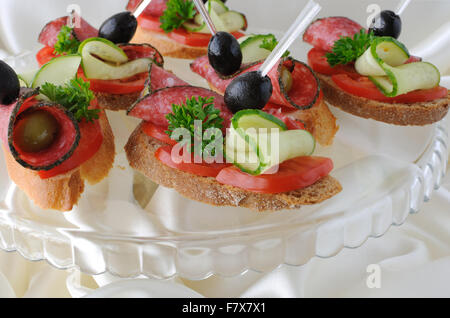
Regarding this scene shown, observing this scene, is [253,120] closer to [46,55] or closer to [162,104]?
[162,104]

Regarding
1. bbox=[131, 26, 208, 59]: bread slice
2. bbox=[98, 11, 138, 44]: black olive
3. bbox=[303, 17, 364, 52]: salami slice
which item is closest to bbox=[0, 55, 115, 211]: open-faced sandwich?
bbox=[98, 11, 138, 44]: black olive

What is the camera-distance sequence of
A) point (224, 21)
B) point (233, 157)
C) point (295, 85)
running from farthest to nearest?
point (224, 21), point (295, 85), point (233, 157)

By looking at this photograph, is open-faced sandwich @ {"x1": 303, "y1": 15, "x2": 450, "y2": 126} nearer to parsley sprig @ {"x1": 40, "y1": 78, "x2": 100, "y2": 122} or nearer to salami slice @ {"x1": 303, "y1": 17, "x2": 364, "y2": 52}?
salami slice @ {"x1": 303, "y1": 17, "x2": 364, "y2": 52}

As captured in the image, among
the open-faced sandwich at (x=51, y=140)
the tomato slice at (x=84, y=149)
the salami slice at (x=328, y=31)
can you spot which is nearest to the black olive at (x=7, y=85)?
the open-faced sandwich at (x=51, y=140)

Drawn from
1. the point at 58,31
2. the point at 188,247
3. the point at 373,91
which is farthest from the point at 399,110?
the point at 58,31

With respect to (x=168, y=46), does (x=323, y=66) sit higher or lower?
higher

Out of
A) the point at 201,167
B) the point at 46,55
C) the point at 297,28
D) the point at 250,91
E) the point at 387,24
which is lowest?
the point at 46,55
